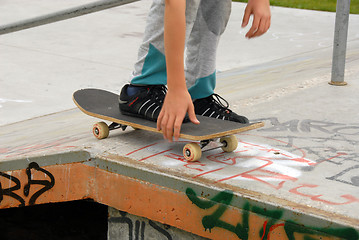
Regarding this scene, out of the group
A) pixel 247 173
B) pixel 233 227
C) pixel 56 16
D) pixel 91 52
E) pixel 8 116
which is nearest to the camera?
pixel 233 227

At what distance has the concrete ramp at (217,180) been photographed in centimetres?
188

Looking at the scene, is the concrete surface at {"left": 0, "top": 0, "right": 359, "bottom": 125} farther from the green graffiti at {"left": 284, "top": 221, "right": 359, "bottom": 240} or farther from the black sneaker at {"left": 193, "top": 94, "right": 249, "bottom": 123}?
the green graffiti at {"left": 284, "top": 221, "right": 359, "bottom": 240}

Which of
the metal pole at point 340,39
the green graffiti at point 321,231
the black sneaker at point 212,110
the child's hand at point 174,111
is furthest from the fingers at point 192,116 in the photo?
the metal pole at point 340,39

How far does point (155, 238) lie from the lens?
2.41 m

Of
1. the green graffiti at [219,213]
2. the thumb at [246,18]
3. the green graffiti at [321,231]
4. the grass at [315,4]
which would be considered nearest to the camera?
the green graffiti at [321,231]

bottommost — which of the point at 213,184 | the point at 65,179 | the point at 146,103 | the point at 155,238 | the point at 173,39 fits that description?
the point at 155,238

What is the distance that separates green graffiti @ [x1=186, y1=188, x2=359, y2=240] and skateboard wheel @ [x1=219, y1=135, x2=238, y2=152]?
35 centimetres

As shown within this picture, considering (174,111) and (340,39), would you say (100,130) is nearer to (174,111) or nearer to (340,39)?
(174,111)

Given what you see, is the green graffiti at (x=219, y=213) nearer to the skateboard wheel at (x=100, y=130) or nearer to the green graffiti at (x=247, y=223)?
the green graffiti at (x=247, y=223)

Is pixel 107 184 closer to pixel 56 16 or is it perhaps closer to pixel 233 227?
pixel 233 227

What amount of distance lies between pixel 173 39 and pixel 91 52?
4.25 meters

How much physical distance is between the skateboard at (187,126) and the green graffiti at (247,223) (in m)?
0.22

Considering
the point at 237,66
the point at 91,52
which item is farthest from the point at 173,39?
the point at 91,52

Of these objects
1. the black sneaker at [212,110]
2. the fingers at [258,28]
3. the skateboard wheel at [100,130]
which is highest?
the fingers at [258,28]
